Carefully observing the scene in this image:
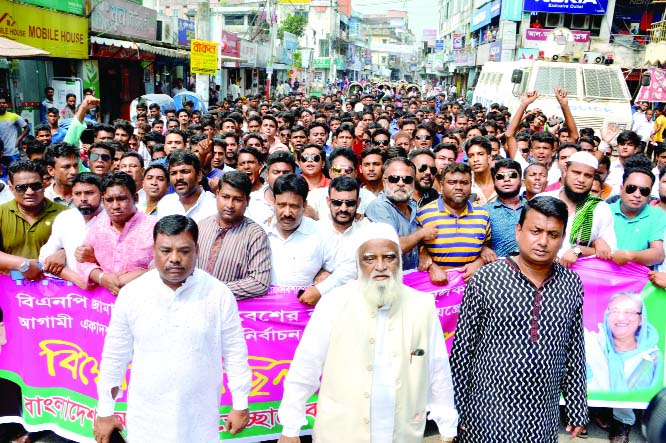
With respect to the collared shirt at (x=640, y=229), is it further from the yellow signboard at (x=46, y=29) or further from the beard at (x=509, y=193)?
the yellow signboard at (x=46, y=29)

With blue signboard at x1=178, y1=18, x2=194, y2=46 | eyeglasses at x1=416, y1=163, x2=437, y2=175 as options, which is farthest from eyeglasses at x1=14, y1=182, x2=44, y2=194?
blue signboard at x1=178, y1=18, x2=194, y2=46

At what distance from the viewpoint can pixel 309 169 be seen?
5844 mm

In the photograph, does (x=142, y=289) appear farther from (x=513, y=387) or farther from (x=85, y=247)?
(x=513, y=387)

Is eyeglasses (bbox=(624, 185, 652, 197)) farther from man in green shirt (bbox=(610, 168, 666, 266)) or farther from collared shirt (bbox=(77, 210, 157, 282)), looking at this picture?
collared shirt (bbox=(77, 210, 157, 282))

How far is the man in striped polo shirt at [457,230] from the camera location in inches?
163

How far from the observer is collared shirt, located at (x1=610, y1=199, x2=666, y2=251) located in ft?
14.6

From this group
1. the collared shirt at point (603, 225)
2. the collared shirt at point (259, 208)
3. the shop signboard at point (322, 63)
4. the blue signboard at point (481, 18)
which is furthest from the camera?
the shop signboard at point (322, 63)

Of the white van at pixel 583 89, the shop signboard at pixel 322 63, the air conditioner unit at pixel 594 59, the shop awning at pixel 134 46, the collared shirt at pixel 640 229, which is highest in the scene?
the shop signboard at pixel 322 63

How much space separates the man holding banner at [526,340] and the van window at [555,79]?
1421 centimetres

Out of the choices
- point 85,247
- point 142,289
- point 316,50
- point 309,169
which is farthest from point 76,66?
point 316,50

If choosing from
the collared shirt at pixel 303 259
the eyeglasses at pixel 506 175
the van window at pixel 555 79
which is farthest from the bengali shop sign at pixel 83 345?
the van window at pixel 555 79

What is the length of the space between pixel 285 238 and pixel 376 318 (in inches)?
54.6

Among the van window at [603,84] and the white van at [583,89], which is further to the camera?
the van window at [603,84]

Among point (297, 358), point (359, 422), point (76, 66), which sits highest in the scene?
point (76, 66)
